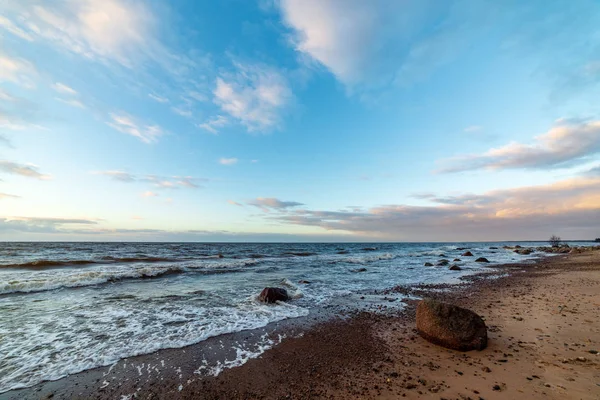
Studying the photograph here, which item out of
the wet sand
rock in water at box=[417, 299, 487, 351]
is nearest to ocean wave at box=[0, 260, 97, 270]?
the wet sand

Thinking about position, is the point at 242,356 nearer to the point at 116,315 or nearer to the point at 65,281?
the point at 116,315

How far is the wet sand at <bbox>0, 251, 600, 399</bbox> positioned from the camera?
5.07 meters

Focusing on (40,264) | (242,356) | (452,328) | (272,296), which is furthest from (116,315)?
(40,264)

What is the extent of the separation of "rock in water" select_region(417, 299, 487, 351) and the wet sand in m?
0.21

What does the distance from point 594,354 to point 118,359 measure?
37.9 feet

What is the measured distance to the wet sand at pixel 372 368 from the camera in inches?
200

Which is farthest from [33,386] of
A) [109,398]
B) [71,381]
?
[109,398]

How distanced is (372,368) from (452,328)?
2565 mm

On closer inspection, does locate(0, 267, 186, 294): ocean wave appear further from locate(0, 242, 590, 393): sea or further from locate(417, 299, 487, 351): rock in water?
locate(417, 299, 487, 351): rock in water

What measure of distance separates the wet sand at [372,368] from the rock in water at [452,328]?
0.21 m

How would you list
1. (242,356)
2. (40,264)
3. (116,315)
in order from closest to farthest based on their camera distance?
(242,356) → (116,315) → (40,264)

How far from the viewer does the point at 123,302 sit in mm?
12641

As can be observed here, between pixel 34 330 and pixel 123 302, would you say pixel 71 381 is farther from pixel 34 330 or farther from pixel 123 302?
pixel 123 302

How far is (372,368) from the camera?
19.7 ft
